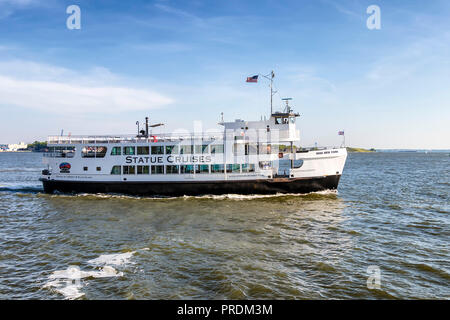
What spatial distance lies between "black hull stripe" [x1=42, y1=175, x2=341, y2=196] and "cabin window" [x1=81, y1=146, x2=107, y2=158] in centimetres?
307

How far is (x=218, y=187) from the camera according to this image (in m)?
27.7

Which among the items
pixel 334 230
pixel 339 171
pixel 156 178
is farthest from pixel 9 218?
pixel 339 171

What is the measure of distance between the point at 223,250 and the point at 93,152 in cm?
2272

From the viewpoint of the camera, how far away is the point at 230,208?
23438 millimetres

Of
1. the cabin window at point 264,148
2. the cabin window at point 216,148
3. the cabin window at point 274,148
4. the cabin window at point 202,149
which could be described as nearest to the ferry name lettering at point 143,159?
the cabin window at point 202,149

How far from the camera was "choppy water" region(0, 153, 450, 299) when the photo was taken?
10.6 metres

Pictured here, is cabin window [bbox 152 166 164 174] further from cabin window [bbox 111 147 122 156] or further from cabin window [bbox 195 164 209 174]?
cabin window [bbox 111 147 122 156]

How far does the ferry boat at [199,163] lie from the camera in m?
27.7

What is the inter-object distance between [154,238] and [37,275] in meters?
5.85

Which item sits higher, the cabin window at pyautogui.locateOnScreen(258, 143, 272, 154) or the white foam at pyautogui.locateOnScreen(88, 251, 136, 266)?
the cabin window at pyautogui.locateOnScreen(258, 143, 272, 154)

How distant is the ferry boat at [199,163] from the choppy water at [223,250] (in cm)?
311

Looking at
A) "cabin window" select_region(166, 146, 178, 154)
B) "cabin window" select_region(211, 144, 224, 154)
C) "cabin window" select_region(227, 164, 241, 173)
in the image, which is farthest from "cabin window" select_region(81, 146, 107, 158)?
"cabin window" select_region(227, 164, 241, 173)

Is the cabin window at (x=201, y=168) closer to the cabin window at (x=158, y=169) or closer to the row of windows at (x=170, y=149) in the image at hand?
the row of windows at (x=170, y=149)
